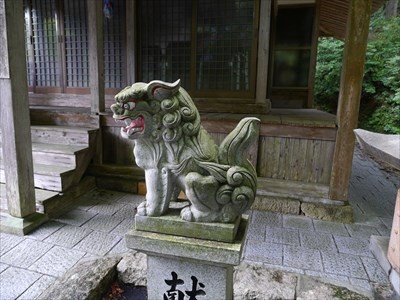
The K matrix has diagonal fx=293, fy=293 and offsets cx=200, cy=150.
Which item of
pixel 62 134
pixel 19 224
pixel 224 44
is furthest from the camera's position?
pixel 224 44

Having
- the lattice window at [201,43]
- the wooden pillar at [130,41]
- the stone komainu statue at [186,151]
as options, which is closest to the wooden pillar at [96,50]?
the wooden pillar at [130,41]

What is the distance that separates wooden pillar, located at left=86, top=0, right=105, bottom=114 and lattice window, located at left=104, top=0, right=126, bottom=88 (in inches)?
47.2

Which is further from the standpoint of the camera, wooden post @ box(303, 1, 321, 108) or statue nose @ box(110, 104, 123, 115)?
wooden post @ box(303, 1, 321, 108)

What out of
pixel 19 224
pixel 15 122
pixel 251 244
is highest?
pixel 15 122

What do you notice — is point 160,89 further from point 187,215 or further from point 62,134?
point 62,134

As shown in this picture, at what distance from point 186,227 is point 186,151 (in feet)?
1.50

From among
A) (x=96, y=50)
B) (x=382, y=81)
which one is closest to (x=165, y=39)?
(x=96, y=50)

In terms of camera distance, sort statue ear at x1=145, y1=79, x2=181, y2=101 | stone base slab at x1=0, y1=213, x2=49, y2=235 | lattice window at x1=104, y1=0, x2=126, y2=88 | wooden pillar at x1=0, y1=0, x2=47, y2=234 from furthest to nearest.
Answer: lattice window at x1=104, y1=0, x2=126, y2=88
stone base slab at x1=0, y1=213, x2=49, y2=235
wooden pillar at x1=0, y1=0, x2=47, y2=234
statue ear at x1=145, y1=79, x2=181, y2=101

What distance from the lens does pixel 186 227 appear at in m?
1.75

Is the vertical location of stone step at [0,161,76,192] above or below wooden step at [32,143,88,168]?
below

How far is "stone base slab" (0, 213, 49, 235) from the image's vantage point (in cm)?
350

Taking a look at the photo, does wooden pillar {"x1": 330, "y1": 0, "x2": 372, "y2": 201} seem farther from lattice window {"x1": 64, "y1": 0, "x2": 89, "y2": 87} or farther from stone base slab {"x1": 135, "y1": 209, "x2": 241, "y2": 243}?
lattice window {"x1": 64, "y1": 0, "x2": 89, "y2": 87}

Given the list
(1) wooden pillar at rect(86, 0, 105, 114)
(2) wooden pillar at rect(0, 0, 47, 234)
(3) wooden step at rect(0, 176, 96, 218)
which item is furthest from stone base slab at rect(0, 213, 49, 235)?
(1) wooden pillar at rect(86, 0, 105, 114)

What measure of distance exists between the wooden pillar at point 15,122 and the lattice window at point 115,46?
8.53 feet
